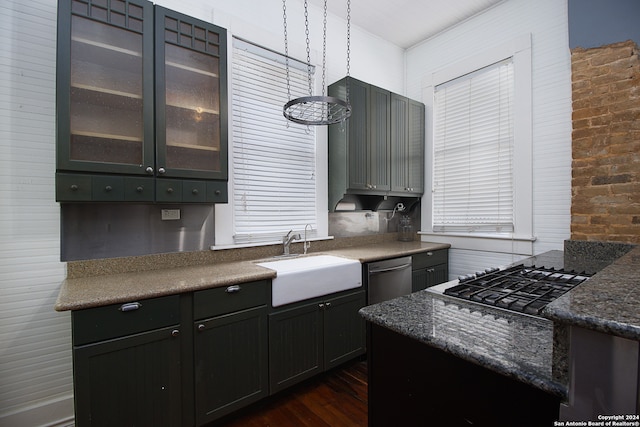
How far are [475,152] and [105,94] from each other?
330cm

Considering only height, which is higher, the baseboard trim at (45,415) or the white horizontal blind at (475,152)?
the white horizontal blind at (475,152)

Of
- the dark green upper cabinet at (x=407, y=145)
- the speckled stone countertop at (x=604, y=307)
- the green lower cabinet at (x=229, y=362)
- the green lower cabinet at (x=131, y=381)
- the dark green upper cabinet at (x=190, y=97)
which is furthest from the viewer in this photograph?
the dark green upper cabinet at (x=407, y=145)

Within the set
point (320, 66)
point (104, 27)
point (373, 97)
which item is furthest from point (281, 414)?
point (320, 66)

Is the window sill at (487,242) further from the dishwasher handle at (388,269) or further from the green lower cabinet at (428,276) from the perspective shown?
the dishwasher handle at (388,269)

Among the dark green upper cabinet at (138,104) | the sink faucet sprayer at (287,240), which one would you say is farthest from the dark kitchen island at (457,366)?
the sink faucet sprayer at (287,240)

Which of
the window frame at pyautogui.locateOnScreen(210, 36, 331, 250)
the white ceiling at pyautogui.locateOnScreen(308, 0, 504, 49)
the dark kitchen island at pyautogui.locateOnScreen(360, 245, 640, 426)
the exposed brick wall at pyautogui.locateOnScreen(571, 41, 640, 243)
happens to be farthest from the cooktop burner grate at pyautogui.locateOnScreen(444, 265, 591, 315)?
the white ceiling at pyautogui.locateOnScreen(308, 0, 504, 49)

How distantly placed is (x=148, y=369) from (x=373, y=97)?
111 inches

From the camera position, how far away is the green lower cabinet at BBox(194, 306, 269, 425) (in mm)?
1699

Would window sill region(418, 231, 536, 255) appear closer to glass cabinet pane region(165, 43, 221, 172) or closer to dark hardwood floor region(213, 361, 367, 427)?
dark hardwood floor region(213, 361, 367, 427)

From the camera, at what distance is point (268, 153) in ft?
8.75

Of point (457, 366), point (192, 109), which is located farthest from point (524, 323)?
point (192, 109)

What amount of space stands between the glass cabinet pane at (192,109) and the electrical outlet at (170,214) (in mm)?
398

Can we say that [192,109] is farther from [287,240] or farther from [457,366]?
[457,366]

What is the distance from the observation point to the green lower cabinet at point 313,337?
6.57 feet
